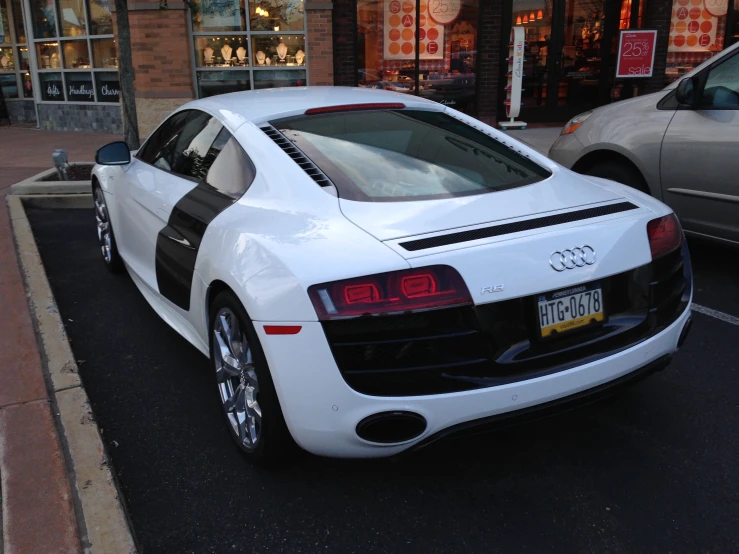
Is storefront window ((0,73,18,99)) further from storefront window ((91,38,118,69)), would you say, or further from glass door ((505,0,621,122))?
glass door ((505,0,621,122))

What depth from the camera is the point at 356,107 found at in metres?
3.57

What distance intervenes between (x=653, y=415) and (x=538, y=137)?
30.1 ft

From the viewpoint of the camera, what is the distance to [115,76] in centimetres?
1402

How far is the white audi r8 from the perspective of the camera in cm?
238

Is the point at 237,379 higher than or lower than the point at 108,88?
lower

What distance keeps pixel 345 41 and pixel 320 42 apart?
Answer: 0.49 metres

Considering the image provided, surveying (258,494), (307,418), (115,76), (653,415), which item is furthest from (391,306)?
(115,76)

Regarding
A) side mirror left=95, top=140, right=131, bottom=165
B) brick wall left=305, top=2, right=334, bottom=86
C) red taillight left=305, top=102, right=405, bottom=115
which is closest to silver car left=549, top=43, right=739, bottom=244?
red taillight left=305, top=102, right=405, bottom=115

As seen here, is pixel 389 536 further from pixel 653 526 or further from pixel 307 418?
pixel 653 526

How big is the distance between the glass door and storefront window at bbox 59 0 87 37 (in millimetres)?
8644

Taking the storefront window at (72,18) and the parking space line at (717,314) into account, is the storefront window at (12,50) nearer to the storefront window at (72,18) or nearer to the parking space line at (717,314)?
the storefront window at (72,18)

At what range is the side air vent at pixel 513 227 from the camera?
96.9 inches

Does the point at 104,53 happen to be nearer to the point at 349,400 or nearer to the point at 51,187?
the point at 51,187

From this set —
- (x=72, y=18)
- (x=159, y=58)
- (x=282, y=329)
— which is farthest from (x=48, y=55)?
(x=282, y=329)
